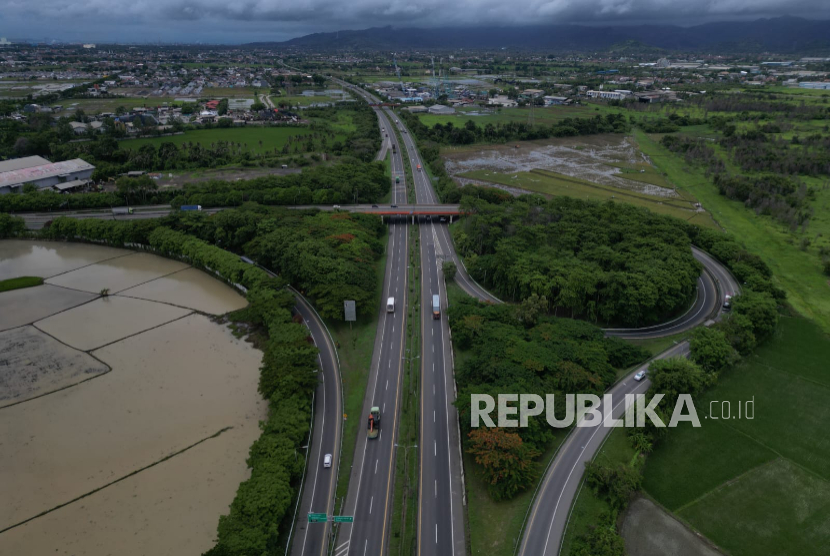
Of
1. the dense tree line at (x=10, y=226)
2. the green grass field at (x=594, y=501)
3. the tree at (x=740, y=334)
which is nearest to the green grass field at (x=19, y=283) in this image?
the dense tree line at (x=10, y=226)

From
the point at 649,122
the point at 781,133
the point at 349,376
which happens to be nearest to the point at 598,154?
the point at 649,122

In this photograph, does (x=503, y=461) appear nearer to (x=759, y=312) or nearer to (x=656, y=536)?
(x=656, y=536)

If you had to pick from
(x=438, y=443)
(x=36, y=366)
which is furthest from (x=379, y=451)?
(x=36, y=366)

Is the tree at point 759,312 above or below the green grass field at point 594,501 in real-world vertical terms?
above

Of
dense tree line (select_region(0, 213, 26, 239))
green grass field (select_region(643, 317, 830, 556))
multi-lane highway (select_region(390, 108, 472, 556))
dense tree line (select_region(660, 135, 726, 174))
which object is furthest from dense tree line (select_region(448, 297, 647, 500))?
dense tree line (select_region(660, 135, 726, 174))

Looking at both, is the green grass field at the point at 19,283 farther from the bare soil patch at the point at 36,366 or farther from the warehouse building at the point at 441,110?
the warehouse building at the point at 441,110

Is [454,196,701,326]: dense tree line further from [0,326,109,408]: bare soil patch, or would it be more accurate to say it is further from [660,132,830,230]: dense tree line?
[0,326,109,408]: bare soil patch
